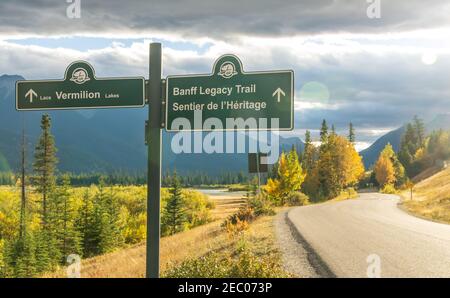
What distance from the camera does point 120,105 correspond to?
9445 millimetres

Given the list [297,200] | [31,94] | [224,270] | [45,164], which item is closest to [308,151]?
[297,200]

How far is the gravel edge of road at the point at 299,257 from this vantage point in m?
12.9

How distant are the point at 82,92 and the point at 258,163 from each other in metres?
20.0

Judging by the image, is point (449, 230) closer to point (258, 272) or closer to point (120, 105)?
point (258, 272)

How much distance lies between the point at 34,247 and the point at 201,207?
32.9m

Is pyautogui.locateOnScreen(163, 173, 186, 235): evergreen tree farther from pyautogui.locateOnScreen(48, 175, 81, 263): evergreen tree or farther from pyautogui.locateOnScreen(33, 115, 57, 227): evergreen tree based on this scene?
pyautogui.locateOnScreen(33, 115, 57, 227): evergreen tree

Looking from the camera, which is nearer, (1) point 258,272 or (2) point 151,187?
(2) point 151,187

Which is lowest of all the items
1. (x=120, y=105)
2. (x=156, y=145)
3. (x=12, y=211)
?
(x=12, y=211)

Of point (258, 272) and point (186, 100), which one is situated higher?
point (186, 100)

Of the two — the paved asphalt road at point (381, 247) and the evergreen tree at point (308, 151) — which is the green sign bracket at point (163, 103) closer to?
the paved asphalt road at point (381, 247)

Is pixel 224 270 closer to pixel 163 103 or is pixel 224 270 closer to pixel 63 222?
pixel 163 103

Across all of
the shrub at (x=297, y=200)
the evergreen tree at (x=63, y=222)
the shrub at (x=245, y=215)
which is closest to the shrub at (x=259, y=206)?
the shrub at (x=245, y=215)

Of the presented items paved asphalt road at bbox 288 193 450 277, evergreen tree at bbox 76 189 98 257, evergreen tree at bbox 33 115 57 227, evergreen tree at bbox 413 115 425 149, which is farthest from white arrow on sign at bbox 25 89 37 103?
evergreen tree at bbox 413 115 425 149
